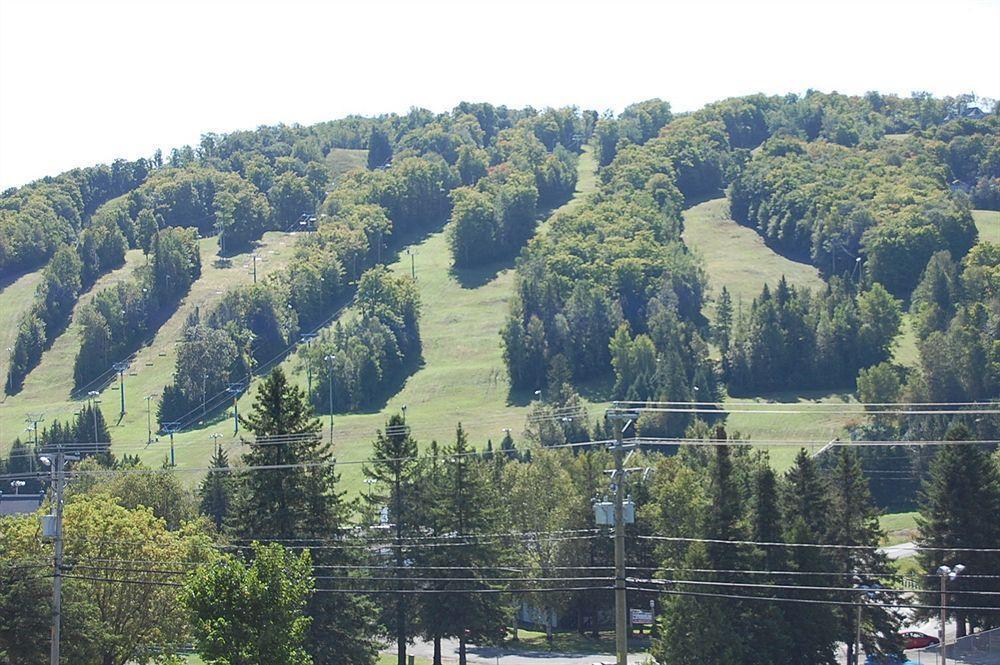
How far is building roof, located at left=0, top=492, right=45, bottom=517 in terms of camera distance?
464 ft

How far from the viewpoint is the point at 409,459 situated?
7675 centimetres

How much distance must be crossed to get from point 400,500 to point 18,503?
73.4 meters

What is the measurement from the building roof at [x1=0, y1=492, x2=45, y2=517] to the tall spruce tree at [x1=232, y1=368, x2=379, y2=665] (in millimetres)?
77726

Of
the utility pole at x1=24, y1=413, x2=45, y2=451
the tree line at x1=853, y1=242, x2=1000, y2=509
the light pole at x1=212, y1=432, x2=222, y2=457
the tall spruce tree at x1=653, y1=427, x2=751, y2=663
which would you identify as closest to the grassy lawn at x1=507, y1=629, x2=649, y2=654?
the tall spruce tree at x1=653, y1=427, x2=751, y2=663

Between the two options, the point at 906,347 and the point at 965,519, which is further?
the point at 906,347

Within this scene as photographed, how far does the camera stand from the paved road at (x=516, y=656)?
8769cm

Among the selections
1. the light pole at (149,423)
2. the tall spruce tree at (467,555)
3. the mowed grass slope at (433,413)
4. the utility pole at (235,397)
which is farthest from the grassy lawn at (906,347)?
the tall spruce tree at (467,555)

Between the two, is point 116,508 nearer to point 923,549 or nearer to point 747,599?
point 747,599

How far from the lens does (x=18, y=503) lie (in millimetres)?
143250

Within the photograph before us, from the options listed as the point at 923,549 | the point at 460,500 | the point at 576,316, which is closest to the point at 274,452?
the point at 460,500

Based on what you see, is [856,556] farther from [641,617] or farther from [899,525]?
[899,525]

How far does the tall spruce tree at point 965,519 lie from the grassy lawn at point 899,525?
40422mm

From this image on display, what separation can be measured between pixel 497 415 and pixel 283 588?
120 metres

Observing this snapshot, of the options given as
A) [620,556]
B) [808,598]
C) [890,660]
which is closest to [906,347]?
[890,660]
